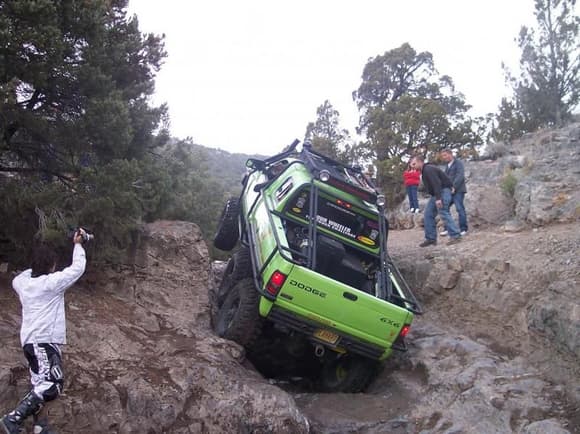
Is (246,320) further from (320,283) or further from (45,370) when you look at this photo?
(45,370)

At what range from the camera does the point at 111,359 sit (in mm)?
4918


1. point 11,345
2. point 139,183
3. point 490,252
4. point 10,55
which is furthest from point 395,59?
point 11,345

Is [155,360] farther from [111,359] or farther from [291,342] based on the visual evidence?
[291,342]

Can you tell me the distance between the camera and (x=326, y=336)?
5.67 m

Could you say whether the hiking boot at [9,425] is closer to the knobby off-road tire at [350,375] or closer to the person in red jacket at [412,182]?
the knobby off-road tire at [350,375]

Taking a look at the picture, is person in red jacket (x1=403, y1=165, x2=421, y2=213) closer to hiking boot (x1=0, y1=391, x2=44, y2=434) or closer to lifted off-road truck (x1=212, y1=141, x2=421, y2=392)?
lifted off-road truck (x1=212, y1=141, x2=421, y2=392)

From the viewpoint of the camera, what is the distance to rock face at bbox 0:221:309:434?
4285 millimetres

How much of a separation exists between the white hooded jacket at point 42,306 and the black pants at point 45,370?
6 centimetres

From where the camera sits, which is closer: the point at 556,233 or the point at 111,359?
the point at 111,359

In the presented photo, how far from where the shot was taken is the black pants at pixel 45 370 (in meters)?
3.88

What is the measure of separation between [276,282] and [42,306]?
7.57 feet

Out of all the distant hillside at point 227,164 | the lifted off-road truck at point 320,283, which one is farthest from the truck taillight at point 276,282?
the distant hillside at point 227,164

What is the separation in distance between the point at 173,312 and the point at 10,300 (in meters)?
1.93

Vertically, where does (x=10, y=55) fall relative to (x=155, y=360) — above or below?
above
